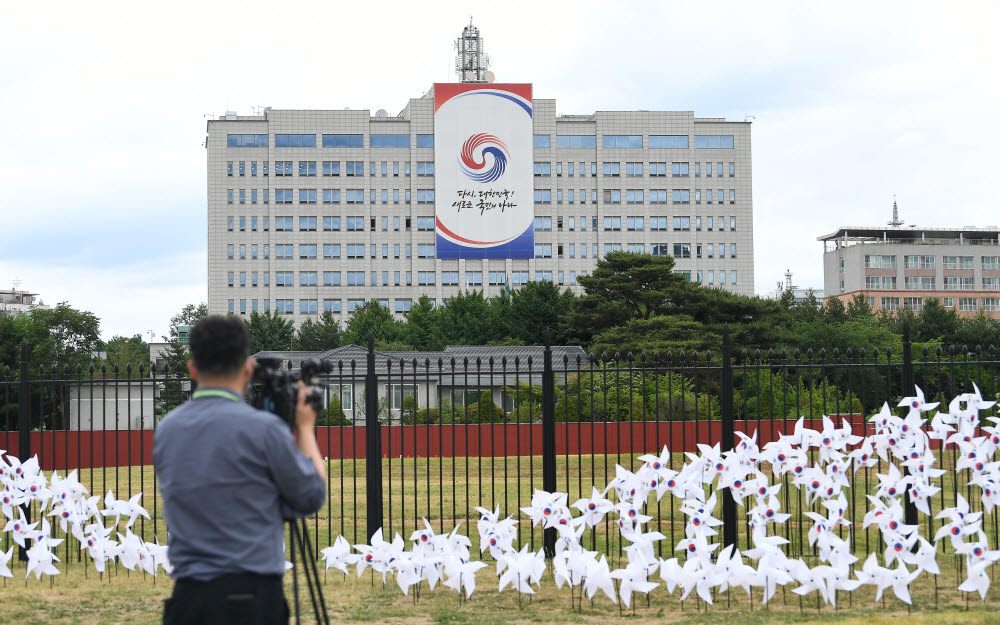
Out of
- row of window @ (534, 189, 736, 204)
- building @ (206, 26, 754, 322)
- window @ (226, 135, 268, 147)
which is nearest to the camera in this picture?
building @ (206, 26, 754, 322)

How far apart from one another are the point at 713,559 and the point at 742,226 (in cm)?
9408

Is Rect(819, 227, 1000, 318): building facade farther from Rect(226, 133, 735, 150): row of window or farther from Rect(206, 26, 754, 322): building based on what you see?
Rect(226, 133, 735, 150): row of window

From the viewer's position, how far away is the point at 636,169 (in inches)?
3807

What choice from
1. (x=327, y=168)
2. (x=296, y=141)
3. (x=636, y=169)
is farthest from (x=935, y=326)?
Answer: (x=296, y=141)

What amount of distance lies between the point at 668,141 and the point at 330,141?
1344 inches

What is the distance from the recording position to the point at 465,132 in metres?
90.2

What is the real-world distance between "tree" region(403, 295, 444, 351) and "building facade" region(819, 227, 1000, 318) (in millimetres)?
64796

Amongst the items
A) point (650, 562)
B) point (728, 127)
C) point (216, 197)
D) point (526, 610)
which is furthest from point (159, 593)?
point (728, 127)

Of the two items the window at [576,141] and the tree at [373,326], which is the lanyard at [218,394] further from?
the window at [576,141]

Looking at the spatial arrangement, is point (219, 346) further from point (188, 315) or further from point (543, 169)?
point (188, 315)

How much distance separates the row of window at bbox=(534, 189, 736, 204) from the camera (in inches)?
3748

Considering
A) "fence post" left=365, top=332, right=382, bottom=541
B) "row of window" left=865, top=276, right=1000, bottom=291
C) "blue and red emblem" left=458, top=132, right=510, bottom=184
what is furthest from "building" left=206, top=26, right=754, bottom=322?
"fence post" left=365, top=332, right=382, bottom=541

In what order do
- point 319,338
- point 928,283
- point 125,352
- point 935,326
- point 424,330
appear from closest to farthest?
point 935,326
point 125,352
point 424,330
point 319,338
point 928,283

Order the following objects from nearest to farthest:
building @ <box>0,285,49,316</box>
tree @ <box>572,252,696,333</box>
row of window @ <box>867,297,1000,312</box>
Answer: tree @ <box>572,252,696,333</box>
row of window @ <box>867,297,1000,312</box>
building @ <box>0,285,49,316</box>
